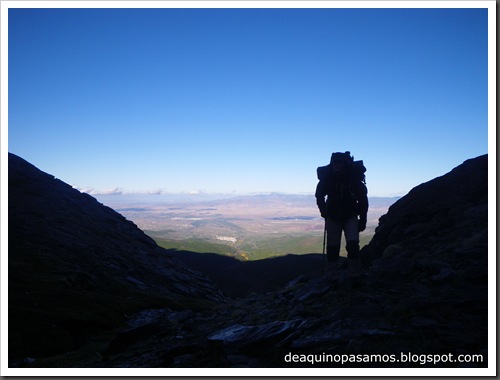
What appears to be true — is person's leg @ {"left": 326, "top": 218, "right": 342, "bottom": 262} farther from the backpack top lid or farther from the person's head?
the backpack top lid

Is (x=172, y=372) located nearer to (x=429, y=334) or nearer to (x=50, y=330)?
(x=429, y=334)

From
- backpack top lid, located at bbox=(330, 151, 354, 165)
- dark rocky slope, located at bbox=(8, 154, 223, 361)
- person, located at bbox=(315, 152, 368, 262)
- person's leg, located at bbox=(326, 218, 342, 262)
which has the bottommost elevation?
dark rocky slope, located at bbox=(8, 154, 223, 361)

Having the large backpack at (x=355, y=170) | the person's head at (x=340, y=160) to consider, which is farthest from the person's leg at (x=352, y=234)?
the person's head at (x=340, y=160)

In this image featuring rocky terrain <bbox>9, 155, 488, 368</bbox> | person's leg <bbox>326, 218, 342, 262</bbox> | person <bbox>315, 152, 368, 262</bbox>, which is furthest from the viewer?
person's leg <bbox>326, 218, 342, 262</bbox>

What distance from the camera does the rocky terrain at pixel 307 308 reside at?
27.3 feet

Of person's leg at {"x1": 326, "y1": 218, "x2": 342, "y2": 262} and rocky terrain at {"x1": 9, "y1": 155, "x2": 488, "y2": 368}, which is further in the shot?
person's leg at {"x1": 326, "y1": 218, "x2": 342, "y2": 262}

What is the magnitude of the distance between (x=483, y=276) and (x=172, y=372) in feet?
33.9

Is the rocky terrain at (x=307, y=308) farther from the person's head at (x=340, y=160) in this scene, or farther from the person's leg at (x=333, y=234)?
the person's head at (x=340, y=160)

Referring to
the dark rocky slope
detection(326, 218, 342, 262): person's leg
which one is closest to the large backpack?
detection(326, 218, 342, 262): person's leg

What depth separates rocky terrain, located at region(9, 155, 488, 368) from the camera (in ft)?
27.3

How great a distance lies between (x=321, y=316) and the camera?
10703 millimetres

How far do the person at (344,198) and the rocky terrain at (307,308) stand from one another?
1897 mm

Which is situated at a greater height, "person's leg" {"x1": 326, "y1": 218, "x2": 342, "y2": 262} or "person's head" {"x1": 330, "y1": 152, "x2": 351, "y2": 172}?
"person's head" {"x1": 330, "y1": 152, "x2": 351, "y2": 172}

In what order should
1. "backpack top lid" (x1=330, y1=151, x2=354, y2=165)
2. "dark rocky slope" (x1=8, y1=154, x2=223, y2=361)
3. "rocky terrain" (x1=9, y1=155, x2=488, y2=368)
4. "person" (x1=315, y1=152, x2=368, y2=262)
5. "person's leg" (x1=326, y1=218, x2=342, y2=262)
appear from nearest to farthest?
"rocky terrain" (x1=9, y1=155, x2=488, y2=368) < "person" (x1=315, y1=152, x2=368, y2=262) < "backpack top lid" (x1=330, y1=151, x2=354, y2=165) < "person's leg" (x1=326, y1=218, x2=342, y2=262) < "dark rocky slope" (x1=8, y1=154, x2=223, y2=361)
